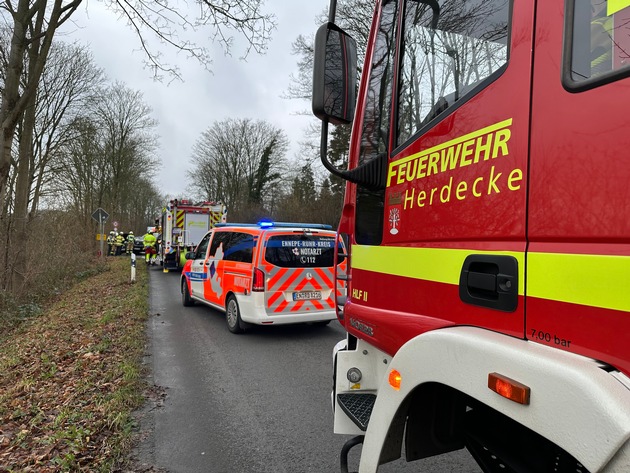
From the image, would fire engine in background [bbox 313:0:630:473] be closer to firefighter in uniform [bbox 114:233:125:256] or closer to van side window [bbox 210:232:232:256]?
van side window [bbox 210:232:232:256]

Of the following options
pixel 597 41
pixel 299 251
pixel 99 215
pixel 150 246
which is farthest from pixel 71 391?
pixel 99 215

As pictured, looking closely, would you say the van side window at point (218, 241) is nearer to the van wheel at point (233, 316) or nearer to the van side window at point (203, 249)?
the van side window at point (203, 249)

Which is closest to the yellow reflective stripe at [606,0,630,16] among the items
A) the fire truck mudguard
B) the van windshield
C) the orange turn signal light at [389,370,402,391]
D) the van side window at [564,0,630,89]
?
the van side window at [564,0,630,89]

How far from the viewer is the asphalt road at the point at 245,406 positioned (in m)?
3.30

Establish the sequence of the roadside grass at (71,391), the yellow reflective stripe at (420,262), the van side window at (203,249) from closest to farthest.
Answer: the yellow reflective stripe at (420,262) → the roadside grass at (71,391) → the van side window at (203,249)

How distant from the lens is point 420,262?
185 cm

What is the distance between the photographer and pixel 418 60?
6.70 feet

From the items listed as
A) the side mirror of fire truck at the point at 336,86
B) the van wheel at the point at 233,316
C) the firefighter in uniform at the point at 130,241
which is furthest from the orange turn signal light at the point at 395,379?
the firefighter in uniform at the point at 130,241

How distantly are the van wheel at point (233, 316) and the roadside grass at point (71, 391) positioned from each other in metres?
1.42

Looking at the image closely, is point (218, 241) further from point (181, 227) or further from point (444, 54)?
point (181, 227)

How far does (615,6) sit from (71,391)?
523 cm

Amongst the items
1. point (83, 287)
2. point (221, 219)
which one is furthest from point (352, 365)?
point (221, 219)

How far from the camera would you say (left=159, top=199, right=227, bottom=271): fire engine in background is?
59.9ft

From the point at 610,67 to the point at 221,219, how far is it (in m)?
19.1
